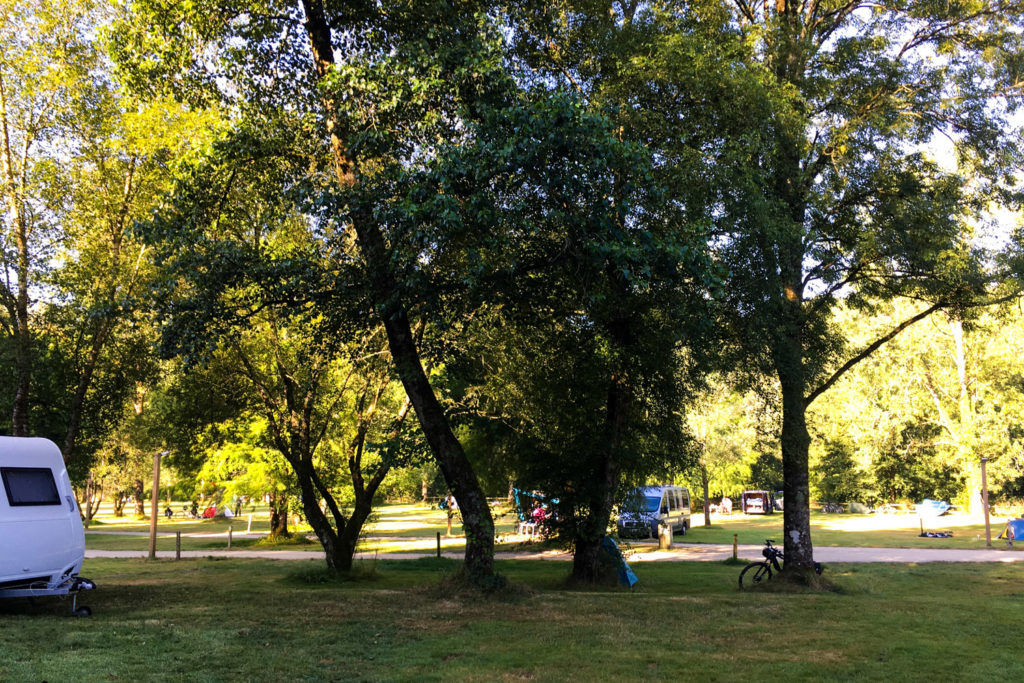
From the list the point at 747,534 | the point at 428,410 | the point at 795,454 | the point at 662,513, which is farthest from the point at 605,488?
the point at 747,534

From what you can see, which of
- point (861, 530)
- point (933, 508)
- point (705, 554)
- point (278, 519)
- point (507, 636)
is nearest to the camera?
point (507, 636)

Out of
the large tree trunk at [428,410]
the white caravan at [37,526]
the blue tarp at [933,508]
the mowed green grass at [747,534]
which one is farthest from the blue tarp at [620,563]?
the blue tarp at [933,508]

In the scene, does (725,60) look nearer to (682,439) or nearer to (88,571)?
(682,439)

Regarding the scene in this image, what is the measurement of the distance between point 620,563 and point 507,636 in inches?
301

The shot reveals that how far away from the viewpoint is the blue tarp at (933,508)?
44.1 meters

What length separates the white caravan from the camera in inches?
392

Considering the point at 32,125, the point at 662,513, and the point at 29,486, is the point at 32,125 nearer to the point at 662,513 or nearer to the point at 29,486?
the point at 29,486

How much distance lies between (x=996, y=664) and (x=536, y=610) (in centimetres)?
574

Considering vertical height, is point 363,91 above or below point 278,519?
above

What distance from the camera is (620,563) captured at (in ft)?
53.8

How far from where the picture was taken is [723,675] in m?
7.44

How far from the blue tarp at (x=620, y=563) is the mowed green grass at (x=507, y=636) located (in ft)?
7.77

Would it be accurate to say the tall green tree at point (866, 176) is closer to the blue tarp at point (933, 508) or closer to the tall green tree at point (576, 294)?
the tall green tree at point (576, 294)

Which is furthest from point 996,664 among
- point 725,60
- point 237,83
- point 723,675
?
point 237,83
